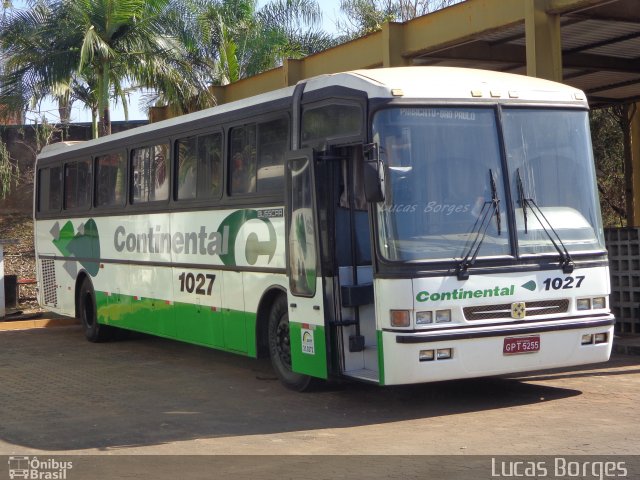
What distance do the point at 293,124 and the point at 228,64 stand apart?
748 inches

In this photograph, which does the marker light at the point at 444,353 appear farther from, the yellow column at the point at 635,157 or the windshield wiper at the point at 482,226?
the yellow column at the point at 635,157

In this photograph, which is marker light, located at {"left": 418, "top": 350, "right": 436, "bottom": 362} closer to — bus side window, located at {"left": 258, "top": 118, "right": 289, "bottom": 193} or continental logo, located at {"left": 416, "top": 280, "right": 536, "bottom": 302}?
continental logo, located at {"left": 416, "top": 280, "right": 536, "bottom": 302}

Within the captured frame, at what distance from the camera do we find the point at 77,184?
16766 millimetres

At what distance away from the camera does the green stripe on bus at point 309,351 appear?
9641mm

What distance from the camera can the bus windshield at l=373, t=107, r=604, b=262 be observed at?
352 inches

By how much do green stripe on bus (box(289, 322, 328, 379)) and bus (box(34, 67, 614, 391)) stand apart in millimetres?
21

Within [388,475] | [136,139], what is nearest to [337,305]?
[388,475]

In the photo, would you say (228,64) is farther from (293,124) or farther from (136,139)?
(293,124)

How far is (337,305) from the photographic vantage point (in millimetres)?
9609

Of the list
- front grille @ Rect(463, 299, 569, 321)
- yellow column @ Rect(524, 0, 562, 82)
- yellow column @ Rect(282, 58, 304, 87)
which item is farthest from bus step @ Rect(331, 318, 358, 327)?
yellow column @ Rect(282, 58, 304, 87)

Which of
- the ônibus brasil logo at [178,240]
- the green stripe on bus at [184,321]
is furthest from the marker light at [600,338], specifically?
the green stripe on bus at [184,321]

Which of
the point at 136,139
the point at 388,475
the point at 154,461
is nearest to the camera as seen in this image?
the point at 388,475

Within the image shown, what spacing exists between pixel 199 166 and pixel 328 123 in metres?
3.08

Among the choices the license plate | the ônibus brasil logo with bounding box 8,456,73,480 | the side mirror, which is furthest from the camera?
the license plate
